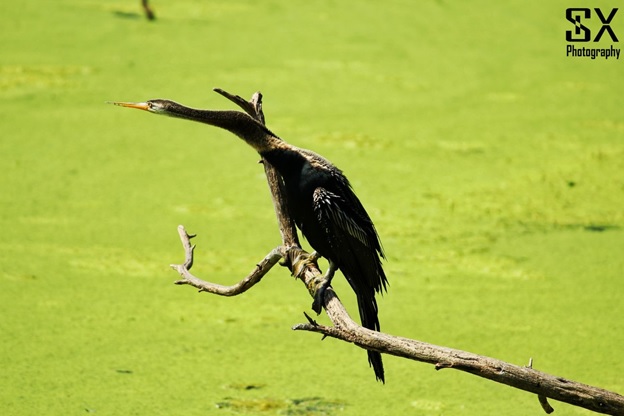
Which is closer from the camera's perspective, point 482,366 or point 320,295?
point 482,366

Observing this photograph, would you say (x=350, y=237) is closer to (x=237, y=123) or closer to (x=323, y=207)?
(x=323, y=207)

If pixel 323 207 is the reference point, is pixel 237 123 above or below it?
above

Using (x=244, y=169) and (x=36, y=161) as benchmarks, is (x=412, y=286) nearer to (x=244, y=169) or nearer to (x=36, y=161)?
(x=244, y=169)

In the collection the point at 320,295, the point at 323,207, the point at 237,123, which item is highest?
the point at 237,123

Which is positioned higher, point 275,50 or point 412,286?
point 275,50

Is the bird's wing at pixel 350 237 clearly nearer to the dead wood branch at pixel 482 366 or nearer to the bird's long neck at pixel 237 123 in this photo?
the bird's long neck at pixel 237 123

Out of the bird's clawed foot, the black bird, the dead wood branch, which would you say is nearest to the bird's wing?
the black bird

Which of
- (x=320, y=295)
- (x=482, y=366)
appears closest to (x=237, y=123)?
(x=320, y=295)

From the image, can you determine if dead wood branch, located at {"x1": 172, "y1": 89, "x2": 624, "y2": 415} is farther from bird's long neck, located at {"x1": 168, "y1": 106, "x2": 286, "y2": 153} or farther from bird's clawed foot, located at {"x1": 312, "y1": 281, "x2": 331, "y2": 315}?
bird's long neck, located at {"x1": 168, "y1": 106, "x2": 286, "y2": 153}

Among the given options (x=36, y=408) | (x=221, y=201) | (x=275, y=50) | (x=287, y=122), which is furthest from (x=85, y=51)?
(x=36, y=408)

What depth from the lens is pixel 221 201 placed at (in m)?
3.22

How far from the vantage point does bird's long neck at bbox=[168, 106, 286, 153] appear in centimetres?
159

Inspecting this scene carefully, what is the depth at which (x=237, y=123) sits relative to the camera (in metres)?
1.63

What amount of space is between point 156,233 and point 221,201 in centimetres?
29
